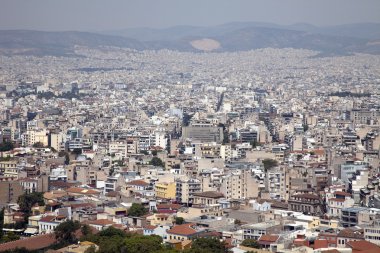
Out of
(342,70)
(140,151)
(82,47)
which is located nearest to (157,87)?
(342,70)

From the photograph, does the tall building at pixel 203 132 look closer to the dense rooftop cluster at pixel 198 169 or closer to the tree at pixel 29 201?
the dense rooftop cluster at pixel 198 169

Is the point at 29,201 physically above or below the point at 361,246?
above

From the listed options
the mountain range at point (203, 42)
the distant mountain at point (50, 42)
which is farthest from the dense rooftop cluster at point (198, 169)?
the mountain range at point (203, 42)

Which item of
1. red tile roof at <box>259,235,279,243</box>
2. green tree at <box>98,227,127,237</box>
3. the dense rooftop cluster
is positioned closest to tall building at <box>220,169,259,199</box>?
the dense rooftop cluster

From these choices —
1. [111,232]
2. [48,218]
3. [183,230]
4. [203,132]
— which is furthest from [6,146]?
[183,230]

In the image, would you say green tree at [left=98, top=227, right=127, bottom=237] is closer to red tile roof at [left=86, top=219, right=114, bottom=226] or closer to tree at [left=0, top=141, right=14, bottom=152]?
red tile roof at [left=86, top=219, right=114, bottom=226]

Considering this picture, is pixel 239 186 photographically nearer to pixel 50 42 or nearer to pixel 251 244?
pixel 251 244

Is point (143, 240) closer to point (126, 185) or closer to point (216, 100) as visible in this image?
point (126, 185)
